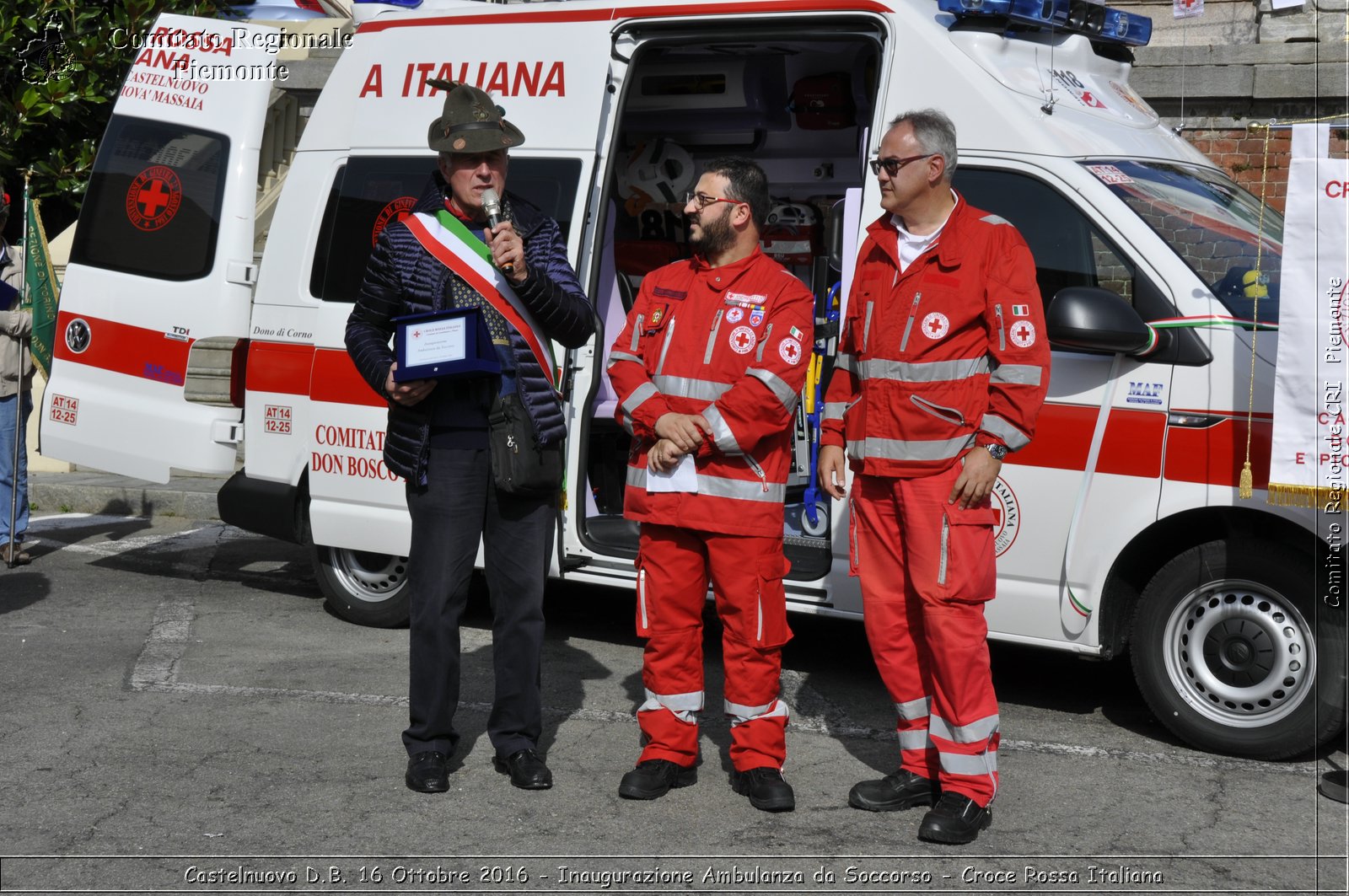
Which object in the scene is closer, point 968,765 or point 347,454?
point 968,765

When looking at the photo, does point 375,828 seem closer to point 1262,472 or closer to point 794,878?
point 794,878

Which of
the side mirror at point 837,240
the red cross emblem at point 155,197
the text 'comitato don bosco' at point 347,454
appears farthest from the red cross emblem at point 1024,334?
the red cross emblem at point 155,197

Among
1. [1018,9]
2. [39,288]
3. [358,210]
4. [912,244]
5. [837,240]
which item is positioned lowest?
[39,288]

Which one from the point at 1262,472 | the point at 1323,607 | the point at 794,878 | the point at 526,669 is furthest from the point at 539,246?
the point at 1323,607

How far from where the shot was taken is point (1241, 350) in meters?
5.04

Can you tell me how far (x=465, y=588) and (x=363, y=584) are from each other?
2.32 m

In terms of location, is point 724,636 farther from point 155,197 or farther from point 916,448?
point 155,197

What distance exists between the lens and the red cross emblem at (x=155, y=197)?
741 cm

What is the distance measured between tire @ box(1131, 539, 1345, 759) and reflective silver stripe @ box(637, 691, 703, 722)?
5.35 ft

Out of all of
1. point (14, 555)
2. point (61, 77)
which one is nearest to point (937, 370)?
point (14, 555)

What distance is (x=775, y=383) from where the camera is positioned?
459 cm

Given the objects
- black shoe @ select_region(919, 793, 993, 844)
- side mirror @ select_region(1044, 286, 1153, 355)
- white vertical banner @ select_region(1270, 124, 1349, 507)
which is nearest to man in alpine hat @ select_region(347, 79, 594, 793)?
black shoe @ select_region(919, 793, 993, 844)

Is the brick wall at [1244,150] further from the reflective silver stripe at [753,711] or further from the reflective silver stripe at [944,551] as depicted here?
the reflective silver stripe at [753,711]

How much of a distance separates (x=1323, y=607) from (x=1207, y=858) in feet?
3.57
